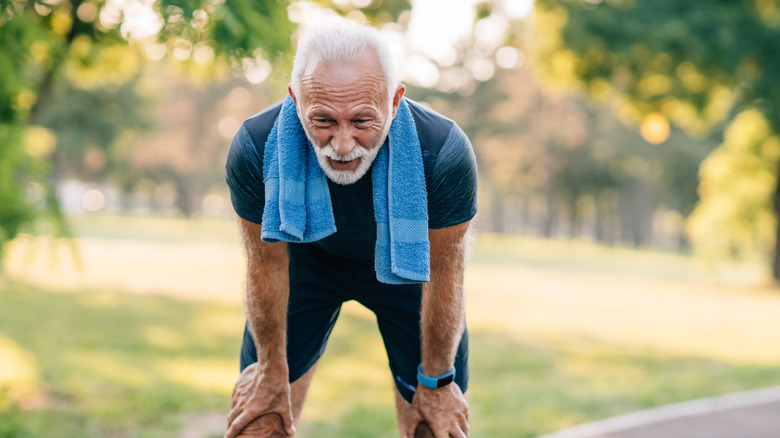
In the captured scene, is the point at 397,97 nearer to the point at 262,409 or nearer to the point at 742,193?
the point at 262,409

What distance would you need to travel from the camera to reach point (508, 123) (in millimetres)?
46719

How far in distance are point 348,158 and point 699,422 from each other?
5.14m

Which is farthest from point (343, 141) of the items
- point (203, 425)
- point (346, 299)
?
point (203, 425)

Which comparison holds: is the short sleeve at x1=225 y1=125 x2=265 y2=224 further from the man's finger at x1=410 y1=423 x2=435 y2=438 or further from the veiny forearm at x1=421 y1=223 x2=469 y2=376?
the man's finger at x1=410 y1=423 x2=435 y2=438

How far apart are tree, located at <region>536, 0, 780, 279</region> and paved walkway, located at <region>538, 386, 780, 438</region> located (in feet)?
28.2

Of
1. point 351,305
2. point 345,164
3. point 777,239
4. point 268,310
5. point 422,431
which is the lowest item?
point 351,305

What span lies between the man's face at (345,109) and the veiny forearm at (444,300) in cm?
47

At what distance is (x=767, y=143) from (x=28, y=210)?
61.8 ft

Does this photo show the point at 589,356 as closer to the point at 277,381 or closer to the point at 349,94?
the point at 277,381

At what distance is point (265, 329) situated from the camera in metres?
2.62

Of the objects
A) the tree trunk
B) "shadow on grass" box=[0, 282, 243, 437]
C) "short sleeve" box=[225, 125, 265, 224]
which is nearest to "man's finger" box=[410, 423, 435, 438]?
"short sleeve" box=[225, 125, 265, 224]

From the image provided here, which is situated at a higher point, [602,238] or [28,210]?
[28,210]

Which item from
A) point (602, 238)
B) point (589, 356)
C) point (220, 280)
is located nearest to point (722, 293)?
point (589, 356)

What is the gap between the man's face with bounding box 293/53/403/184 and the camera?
203 cm
